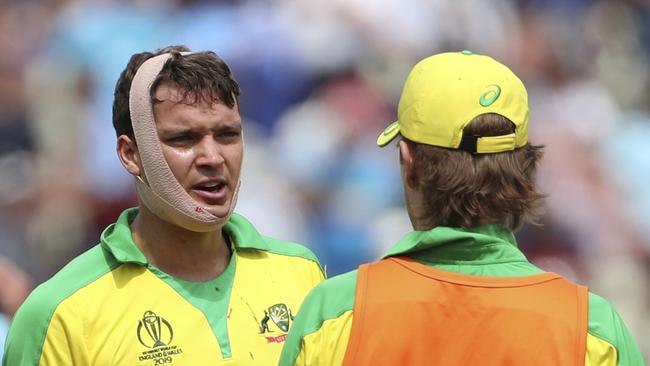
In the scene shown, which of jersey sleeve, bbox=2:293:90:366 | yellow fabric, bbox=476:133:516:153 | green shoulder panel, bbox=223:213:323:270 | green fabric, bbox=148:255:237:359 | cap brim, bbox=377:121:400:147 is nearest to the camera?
yellow fabric, bbox=476:133:516:153

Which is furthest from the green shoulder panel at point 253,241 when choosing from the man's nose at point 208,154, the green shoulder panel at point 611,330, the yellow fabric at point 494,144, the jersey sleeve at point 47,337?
the green shoulder panel at point 611,330

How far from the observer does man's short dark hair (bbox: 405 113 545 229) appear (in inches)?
96.6

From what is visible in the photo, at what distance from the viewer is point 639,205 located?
668 cm

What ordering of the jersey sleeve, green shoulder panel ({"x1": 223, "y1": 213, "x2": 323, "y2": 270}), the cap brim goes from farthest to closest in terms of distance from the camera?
green shoulder panel ({"x1": 223, "y1": 213, "x2": 323, "y2": 270}) → the jersey sleeve → the cap brim

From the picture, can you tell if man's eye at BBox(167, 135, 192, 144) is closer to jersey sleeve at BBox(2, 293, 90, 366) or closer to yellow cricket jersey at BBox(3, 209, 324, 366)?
yellow cricket jersey at BBox(3, 209, 324, 366)

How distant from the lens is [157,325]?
124 inches

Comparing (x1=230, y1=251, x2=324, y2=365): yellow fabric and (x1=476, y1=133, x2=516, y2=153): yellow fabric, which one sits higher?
(x1=476, y1=133, x2=516, y2=153): yellow fabric

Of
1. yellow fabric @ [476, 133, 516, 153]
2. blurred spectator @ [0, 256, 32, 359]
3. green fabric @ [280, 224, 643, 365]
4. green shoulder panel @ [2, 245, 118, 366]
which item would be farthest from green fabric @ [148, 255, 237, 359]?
blurred spectator @ [0, 256, 32, 359]

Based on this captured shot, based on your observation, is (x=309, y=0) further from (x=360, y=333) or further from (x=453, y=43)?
(x=360, y=333)

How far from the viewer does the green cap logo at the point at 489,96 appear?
2.47 metres

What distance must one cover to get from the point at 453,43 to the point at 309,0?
905mm

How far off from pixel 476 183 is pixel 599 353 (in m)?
0.44

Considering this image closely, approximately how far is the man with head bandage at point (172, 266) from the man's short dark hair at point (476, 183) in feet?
3.11

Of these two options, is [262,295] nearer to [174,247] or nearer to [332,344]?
[174,247]
